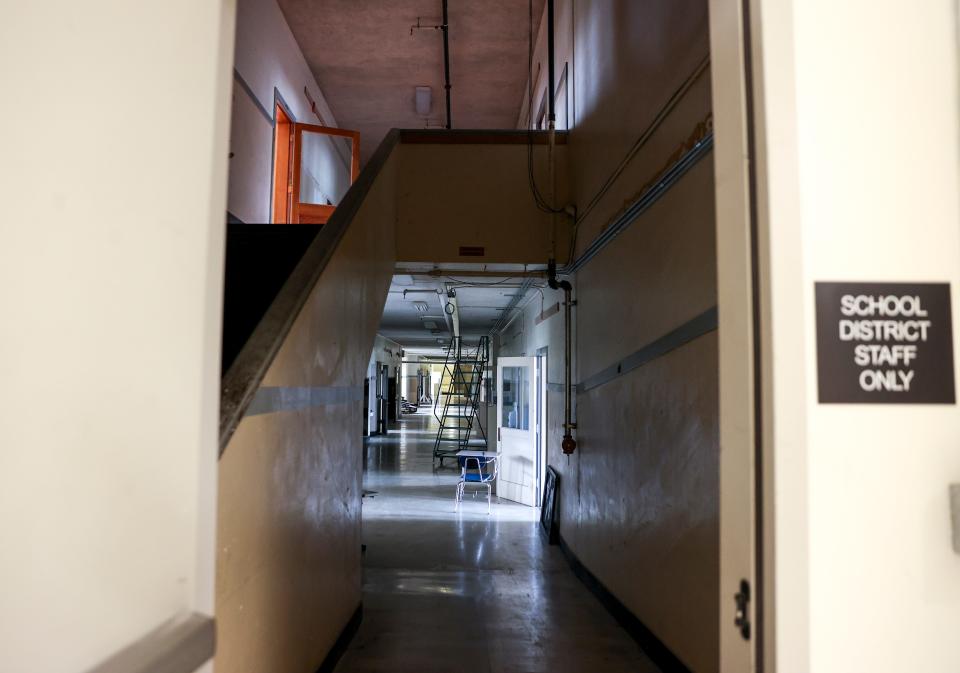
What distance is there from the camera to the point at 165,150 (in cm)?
99

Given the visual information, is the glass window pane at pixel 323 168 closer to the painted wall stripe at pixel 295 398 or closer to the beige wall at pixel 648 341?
the beige wall at pixel 648 341

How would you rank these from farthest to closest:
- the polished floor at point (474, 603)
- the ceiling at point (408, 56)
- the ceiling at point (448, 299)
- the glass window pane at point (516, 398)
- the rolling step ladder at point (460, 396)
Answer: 1. the rolling step ladder at point (460, 396)
2. the glass window pane at point (516, 398)
3. the ceiling at point (408, 56)
4. the ceiling at point (448, 299)
5. the polished floor at point (474, 603)

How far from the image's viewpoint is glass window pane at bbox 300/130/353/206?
7734mm

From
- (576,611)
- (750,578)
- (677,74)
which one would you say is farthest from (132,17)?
(576,611)

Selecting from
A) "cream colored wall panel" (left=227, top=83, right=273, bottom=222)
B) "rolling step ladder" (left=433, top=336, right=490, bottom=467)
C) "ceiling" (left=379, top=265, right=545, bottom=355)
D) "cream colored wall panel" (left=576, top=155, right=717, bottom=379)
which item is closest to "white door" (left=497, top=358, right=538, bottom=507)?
"ceiling" (left=379, top=265, right=545, bottom=355)

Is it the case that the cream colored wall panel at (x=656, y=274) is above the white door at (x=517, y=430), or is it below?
above

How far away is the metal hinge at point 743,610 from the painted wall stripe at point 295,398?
149 centimetres

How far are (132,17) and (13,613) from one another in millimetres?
952

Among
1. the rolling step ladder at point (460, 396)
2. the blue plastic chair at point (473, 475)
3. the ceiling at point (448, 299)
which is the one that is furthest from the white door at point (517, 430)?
the rolling step ladder at point (460, 396)

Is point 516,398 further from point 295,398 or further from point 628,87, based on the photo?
point 295,398

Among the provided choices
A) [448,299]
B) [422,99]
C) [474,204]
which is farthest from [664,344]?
[422,99]

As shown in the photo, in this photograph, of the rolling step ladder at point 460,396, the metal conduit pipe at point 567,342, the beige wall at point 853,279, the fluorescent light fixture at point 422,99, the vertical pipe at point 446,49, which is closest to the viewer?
the beige wall at point 853,279

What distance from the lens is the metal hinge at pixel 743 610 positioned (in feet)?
3.33

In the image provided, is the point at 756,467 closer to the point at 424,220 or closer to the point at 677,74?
the point at 677,74
